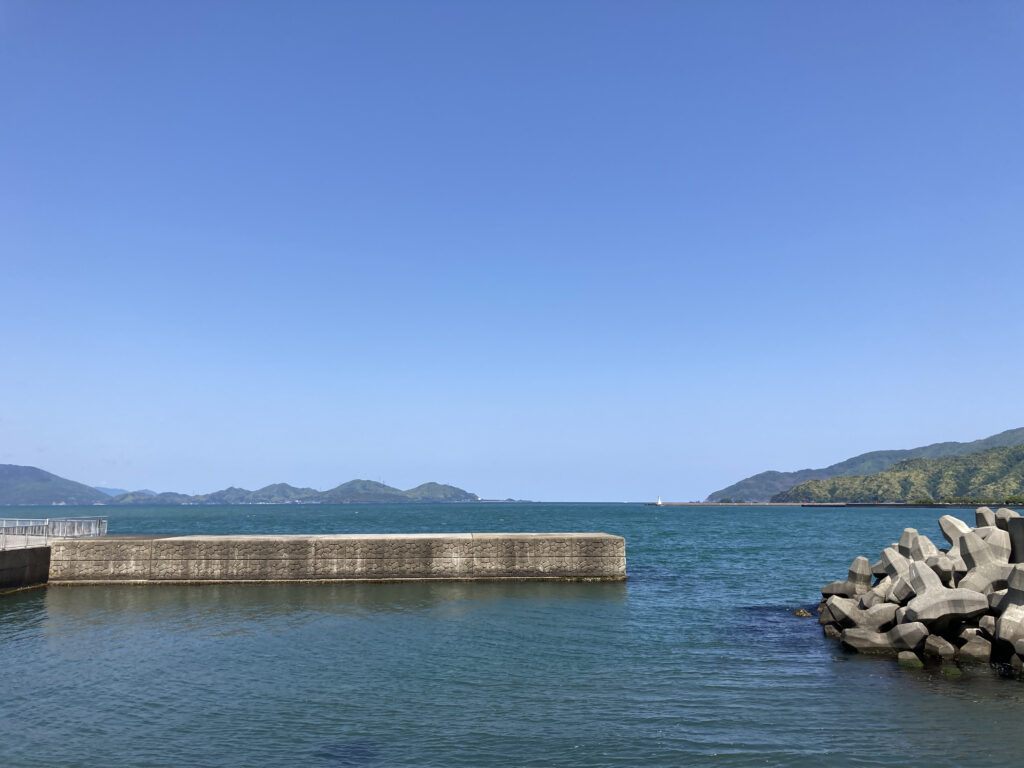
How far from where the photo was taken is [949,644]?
49.1ft

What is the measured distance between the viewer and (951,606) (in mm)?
15125

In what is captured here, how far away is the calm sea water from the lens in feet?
30.9

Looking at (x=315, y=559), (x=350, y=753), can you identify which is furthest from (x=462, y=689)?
(x=315, y=559)

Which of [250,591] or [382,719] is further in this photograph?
[250,591]

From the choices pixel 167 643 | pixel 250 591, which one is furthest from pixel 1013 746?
pixel 250 591

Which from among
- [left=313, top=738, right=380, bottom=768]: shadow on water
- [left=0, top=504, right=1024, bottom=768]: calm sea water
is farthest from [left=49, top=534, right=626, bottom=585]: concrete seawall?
[left=313, top=738, right=380, bottom=768]: shadow on water

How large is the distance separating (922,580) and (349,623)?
14098 mm

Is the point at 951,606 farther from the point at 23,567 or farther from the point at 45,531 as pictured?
the point at 45,531

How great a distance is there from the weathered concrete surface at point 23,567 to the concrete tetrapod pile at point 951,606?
24.7 meters

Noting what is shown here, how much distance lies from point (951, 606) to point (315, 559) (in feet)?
63.1

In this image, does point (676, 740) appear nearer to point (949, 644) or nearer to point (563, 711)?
point (563, 711)

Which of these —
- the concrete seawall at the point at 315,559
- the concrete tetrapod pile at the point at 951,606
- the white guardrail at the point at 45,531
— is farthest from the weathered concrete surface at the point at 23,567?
A: the concrete tetrapod pile at the point at 951,606

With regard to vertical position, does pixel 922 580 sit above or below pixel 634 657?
above

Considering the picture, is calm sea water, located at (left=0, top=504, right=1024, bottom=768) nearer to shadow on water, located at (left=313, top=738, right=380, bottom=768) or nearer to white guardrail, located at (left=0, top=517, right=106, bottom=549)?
shadow on water, located at (left=313, top=738, right=380, bottom=768)
